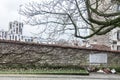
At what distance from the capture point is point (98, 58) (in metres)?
23.6

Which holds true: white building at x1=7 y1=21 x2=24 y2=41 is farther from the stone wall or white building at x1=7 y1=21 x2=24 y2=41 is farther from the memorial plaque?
the memorial plaque

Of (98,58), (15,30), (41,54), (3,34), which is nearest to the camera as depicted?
(41,54)

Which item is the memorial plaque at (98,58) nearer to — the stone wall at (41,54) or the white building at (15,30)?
the stone wall at (41,54)

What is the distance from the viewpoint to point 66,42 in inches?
920

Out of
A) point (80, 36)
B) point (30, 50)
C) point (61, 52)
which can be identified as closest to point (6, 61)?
point (30, 50)

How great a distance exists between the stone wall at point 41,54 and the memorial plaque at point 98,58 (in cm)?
21

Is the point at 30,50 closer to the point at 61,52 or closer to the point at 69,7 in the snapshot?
the point at 61,52

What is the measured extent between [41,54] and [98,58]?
12.6 feet

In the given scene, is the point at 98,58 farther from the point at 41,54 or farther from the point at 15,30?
the point at 15,30

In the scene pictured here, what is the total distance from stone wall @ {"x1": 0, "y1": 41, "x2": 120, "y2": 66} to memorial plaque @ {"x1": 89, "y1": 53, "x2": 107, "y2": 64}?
210 millimetres

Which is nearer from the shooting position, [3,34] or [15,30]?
[3,34]

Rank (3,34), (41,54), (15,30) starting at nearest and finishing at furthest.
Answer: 1. (41,54)
2. (3,34)
3. (15,30)

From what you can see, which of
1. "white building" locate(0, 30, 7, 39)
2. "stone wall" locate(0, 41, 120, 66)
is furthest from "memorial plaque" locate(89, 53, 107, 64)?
"white building" locate(0, 30, 7, 39)

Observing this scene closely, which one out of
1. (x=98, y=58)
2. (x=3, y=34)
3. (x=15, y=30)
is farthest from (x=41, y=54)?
(x=15, y=30)
